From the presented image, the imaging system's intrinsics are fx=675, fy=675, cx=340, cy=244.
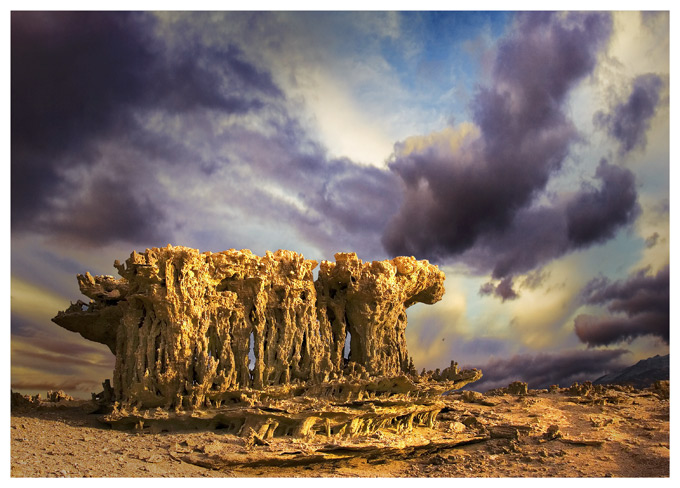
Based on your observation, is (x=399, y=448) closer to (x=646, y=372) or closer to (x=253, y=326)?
(x=253, y=326)

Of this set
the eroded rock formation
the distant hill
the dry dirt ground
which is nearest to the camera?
the dry dirt ground

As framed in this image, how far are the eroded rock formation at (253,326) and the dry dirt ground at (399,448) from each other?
1272 mm

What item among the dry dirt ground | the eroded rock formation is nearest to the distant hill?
the dry dirt ground

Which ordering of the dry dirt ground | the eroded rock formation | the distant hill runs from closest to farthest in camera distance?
the dry dirt ground
the eroded rock formation
the distant hill

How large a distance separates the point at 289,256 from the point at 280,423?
5289mm

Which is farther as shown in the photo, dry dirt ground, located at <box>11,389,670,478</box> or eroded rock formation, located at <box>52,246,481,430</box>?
eroded rock formation, located at <box>52,246,481,430</box>

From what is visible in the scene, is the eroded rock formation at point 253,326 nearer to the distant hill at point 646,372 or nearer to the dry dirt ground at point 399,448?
the dry dirt ground at point 399,448

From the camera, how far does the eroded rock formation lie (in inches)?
786

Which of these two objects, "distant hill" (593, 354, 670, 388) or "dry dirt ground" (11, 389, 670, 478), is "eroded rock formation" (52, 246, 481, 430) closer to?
"dry dirt ground" (11, 389, 670, 478)

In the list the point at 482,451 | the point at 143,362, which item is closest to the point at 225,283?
the point at 143,362

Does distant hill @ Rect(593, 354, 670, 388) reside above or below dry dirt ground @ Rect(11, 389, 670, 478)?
above

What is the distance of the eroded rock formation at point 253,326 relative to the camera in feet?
65.5

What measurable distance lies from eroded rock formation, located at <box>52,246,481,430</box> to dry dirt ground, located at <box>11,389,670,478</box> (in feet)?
4.17

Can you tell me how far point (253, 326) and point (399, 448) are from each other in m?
5.87
